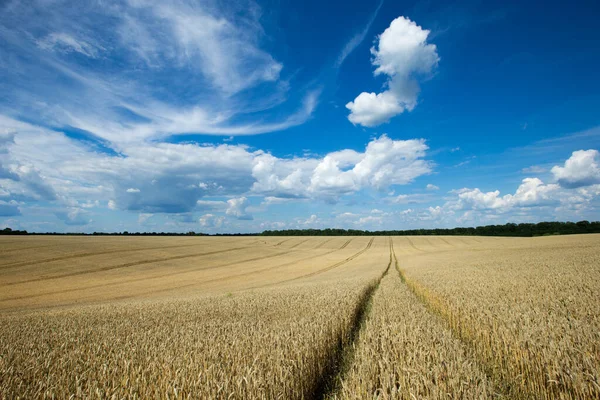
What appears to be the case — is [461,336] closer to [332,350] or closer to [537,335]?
[537,335]

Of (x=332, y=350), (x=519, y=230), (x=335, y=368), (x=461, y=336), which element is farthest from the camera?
(x=519, y=230)

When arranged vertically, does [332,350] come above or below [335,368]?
above

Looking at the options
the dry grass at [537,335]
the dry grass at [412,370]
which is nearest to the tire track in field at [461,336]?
the dry grass at [537,335]

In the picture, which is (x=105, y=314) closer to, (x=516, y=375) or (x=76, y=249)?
(x=516, y=375)

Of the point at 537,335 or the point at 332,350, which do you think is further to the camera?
the point at 332,350

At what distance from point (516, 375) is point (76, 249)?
169 ft

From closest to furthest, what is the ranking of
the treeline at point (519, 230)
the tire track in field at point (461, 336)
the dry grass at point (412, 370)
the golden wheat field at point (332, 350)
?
the dry grass at point (412, 370) → the golden wheat field at point (332, 350) → the tire track in field at point (461, 336) → the treeline at point (519, 230)

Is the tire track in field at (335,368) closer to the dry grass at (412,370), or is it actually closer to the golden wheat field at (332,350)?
the golden wheat field at (332,350)

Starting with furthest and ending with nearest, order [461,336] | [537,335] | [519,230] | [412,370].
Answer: [519,230] < [461,336] < [537,335] < [412,370]

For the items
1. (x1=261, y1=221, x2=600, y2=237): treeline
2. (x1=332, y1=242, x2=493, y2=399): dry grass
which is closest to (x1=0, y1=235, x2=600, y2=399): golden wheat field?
(x1=332, y1=242, x2=493, y2=399): dry grass

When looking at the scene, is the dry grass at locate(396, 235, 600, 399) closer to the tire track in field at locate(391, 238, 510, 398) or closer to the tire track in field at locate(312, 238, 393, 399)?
the tire track in field at locate(391, 238, 510, 398)

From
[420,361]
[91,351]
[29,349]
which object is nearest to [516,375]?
[420,361]

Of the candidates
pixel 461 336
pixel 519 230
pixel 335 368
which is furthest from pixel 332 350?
pixel 519 230

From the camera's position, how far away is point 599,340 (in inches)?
192
